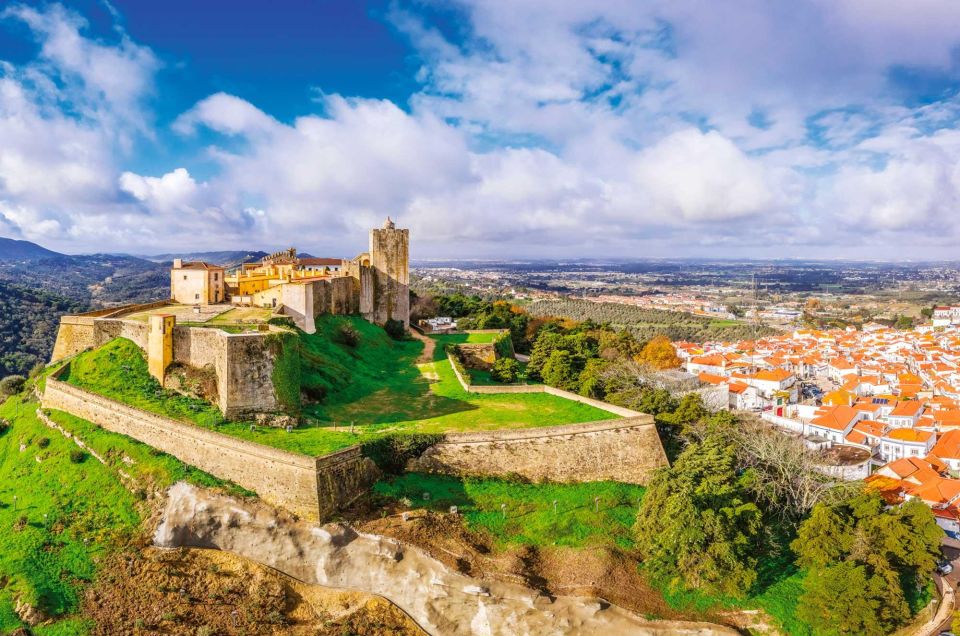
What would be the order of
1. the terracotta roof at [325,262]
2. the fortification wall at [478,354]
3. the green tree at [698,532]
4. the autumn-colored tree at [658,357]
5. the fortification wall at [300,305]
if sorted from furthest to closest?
the terracotta roof at [325,262]
the autumn-colored tree at [658,357]
the fortification wall at [478,354]
the fortification wall at [300,305]
the green tree at [698,532]

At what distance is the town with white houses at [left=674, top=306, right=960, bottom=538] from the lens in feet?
89.0

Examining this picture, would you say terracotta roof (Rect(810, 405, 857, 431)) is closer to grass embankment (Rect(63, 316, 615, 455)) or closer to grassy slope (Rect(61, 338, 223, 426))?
grass embankment (Rect(63, 316, 615, 455))

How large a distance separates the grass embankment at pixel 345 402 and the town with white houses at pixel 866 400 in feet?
52.3

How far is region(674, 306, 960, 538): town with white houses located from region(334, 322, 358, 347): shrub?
23.2 m

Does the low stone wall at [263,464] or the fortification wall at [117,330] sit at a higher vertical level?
the fortification wall at [117,330]

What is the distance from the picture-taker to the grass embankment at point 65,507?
14.9 meters

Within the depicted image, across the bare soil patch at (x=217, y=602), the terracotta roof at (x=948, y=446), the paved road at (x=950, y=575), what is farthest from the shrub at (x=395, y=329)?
the terracotta roof at (x=948, y=446)

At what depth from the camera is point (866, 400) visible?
1590 inches

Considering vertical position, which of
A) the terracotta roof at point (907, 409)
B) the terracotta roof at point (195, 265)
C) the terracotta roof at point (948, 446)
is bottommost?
the terracotta roof at point (948, 446)

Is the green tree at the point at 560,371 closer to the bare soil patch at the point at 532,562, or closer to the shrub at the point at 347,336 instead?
the shrub at the point at 347,336

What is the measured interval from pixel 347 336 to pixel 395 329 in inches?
296

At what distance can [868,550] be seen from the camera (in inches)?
672

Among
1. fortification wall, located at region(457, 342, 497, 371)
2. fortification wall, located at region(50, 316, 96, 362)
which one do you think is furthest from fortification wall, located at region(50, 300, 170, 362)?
fortification wall, located at region(457, 342, 497, 371)

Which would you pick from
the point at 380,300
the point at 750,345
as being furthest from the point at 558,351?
the point at 750,345
